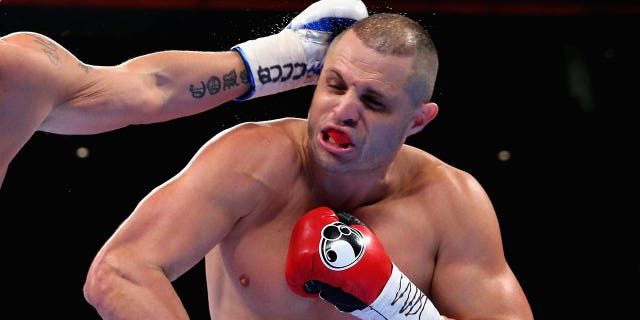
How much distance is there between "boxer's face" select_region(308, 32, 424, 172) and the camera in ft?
6.30

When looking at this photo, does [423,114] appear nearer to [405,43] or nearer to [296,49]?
[405,43]

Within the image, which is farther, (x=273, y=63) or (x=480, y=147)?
(x=480, y=147)

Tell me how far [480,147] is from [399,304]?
8.58 ft

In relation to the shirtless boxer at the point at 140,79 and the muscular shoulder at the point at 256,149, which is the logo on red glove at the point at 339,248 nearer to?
the muscular shoulder at the point at 256,149

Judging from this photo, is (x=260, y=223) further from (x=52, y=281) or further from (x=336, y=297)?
(x=52, y=281)

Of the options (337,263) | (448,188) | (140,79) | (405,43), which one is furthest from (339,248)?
(140,79)

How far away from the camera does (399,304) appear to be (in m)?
1.91

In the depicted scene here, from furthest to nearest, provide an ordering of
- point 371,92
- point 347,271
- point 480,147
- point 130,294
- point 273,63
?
1. point 480,147
2. point 273,63
3. point 371,92
4. point 347,271
5. point 130,294

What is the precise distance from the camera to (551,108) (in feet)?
14.1

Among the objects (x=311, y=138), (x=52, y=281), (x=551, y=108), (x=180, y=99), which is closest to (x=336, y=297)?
(x=311, y=138)

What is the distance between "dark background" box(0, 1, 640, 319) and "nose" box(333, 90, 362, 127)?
75.3 inches

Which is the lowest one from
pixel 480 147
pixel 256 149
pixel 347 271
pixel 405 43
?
pixel 480 147

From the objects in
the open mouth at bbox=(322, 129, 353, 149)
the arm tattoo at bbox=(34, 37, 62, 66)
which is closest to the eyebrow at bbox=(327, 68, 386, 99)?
the open mouth at bbox=(322, 129, 353, 149)

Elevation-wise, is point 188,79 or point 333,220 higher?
point 188,79
